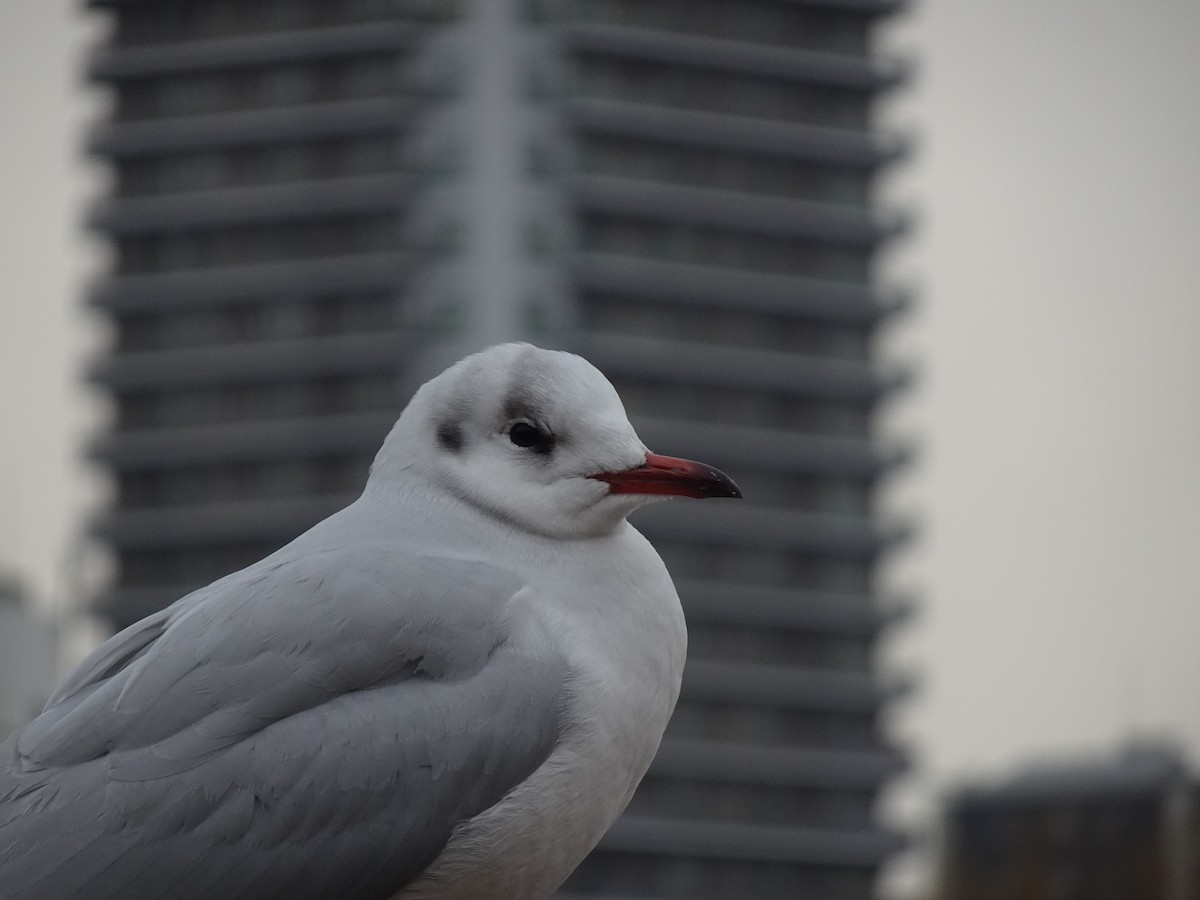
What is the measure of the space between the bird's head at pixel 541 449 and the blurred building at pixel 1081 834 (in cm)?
3669

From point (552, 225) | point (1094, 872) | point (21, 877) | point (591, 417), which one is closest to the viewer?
point (21, 877)

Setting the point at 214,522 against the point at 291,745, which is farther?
the point at 214,522

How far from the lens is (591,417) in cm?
219

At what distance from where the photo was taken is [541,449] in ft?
7.27

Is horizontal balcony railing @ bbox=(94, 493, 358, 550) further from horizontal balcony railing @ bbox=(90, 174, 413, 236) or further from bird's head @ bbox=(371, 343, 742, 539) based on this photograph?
bird's head @ bbox=(371, 343, 742, 539)

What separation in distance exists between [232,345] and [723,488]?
121ft

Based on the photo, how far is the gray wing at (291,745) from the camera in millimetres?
2027

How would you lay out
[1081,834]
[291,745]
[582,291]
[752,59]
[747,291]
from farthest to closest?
[1081,834], [752,59], [747,291], [582,291], [291,745]

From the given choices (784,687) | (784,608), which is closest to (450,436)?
(784,687)

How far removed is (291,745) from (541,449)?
0.42 meters

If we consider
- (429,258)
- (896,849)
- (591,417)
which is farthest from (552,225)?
(591,417)

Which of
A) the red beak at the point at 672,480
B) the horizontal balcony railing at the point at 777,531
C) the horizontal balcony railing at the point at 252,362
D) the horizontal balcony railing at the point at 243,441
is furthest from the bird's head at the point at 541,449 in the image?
the horizontal balcony railing at the point at 777,531

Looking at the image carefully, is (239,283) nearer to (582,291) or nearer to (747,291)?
(582,291)

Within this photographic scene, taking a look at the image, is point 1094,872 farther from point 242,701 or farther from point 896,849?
point 242,701
